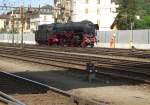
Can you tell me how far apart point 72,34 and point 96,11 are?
77.0m

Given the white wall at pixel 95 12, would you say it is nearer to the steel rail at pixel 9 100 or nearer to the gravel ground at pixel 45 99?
the gravel ground at pixel 45 99

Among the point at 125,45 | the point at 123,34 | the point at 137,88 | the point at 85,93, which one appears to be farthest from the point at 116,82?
the point at 123,34

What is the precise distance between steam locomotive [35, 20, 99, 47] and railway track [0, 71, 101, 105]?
1441 inches

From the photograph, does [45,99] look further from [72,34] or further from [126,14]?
[126,14]

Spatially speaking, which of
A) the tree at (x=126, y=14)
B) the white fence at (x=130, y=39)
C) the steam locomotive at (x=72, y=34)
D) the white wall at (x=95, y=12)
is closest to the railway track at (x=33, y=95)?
the steam locomotive at (x=72, y=34)

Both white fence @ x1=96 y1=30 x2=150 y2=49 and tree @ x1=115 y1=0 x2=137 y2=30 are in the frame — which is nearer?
white fence @ x1=96 y1=30 x2=150 y2=49

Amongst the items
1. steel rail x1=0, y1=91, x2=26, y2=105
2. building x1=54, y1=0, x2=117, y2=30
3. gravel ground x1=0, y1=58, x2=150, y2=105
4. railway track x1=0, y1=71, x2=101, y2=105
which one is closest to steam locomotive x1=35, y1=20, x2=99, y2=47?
gravel ground x1=0, y1=58, x2=150, y2=105

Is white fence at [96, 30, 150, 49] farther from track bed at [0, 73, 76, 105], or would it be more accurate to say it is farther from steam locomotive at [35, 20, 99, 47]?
track bed at [0, 73, 76, 105]

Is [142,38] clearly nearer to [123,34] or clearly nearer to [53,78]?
[123,34]

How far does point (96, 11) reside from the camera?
131m

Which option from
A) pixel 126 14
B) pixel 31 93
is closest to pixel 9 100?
pixel 31 93

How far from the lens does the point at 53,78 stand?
19.0 m

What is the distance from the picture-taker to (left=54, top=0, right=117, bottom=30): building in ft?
413

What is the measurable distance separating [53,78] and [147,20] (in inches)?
3600
